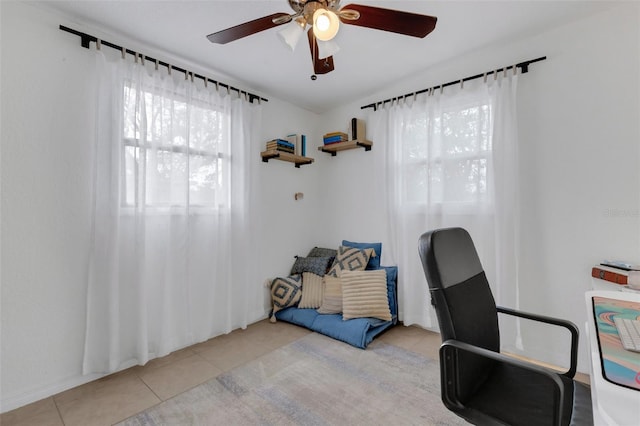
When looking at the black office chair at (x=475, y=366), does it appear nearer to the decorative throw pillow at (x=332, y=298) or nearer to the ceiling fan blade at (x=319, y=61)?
the ceiling fan blade at (x=319, y=61)

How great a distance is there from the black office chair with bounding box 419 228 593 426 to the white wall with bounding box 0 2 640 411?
1.26m

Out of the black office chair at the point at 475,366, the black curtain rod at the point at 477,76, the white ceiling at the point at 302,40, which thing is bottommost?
the black office chair at the point at 475,366

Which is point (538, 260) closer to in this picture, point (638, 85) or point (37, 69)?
point (638, 85)

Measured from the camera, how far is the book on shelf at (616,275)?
5.35ft

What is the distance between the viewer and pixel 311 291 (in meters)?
3.22

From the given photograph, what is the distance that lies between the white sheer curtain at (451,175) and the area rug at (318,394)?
2.69ft

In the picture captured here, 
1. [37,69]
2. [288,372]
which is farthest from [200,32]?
[288,372]

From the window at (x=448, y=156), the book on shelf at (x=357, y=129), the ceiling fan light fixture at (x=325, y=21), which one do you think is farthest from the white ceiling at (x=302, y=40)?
the ceiling fan light fixture at (x=325, y=21)

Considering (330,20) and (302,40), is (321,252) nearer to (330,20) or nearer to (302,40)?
(302,40)

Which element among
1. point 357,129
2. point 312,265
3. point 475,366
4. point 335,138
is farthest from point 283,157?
point 475,366

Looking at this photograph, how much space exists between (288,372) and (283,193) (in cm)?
197

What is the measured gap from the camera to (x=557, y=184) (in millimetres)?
2207

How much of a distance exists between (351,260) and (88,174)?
7.99 ft

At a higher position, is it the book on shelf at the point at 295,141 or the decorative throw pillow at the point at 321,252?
the book on shelf at the point at 295,141
